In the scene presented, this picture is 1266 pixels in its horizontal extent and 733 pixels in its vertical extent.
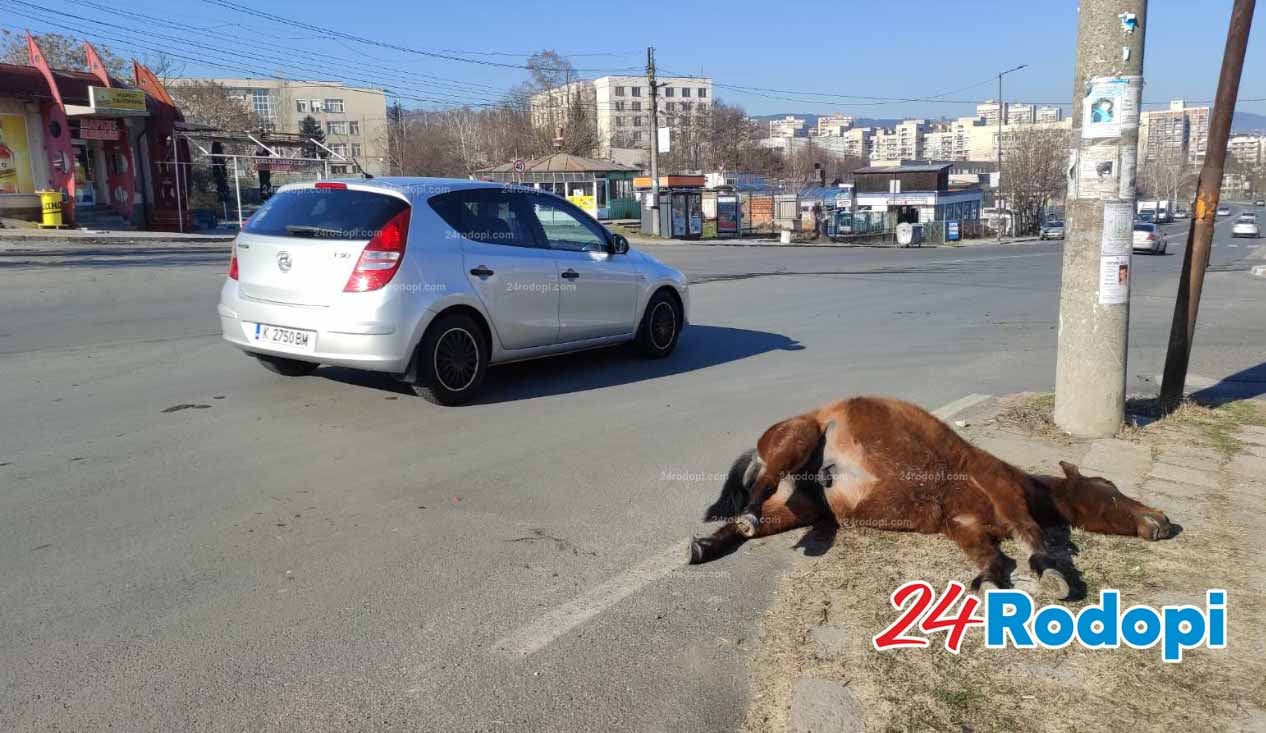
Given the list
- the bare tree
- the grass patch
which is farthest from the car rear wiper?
the bare tree

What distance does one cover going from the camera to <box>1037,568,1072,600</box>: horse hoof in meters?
3.51

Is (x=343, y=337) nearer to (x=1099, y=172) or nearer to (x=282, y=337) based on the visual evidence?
(x=282, y=337)

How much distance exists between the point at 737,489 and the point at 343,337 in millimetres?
3570

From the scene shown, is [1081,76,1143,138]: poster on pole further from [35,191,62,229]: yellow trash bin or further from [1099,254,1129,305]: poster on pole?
[35,191,62,229]: yellow trash bin

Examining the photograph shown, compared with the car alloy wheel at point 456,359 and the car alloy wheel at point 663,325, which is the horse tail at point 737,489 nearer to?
the car alloy wheel at point 456,359

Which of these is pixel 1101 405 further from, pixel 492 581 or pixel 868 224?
pixel 868 224

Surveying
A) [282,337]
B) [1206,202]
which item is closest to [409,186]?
[282,337]

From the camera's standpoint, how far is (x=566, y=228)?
8500 mm

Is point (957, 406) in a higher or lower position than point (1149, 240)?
lower

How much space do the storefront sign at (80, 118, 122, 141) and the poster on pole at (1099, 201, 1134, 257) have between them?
104 ft

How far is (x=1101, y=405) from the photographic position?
239 inches

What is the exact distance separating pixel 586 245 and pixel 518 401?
186cm

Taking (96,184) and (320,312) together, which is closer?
(320,312)

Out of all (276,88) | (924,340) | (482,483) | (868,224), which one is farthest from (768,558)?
(276,88)
